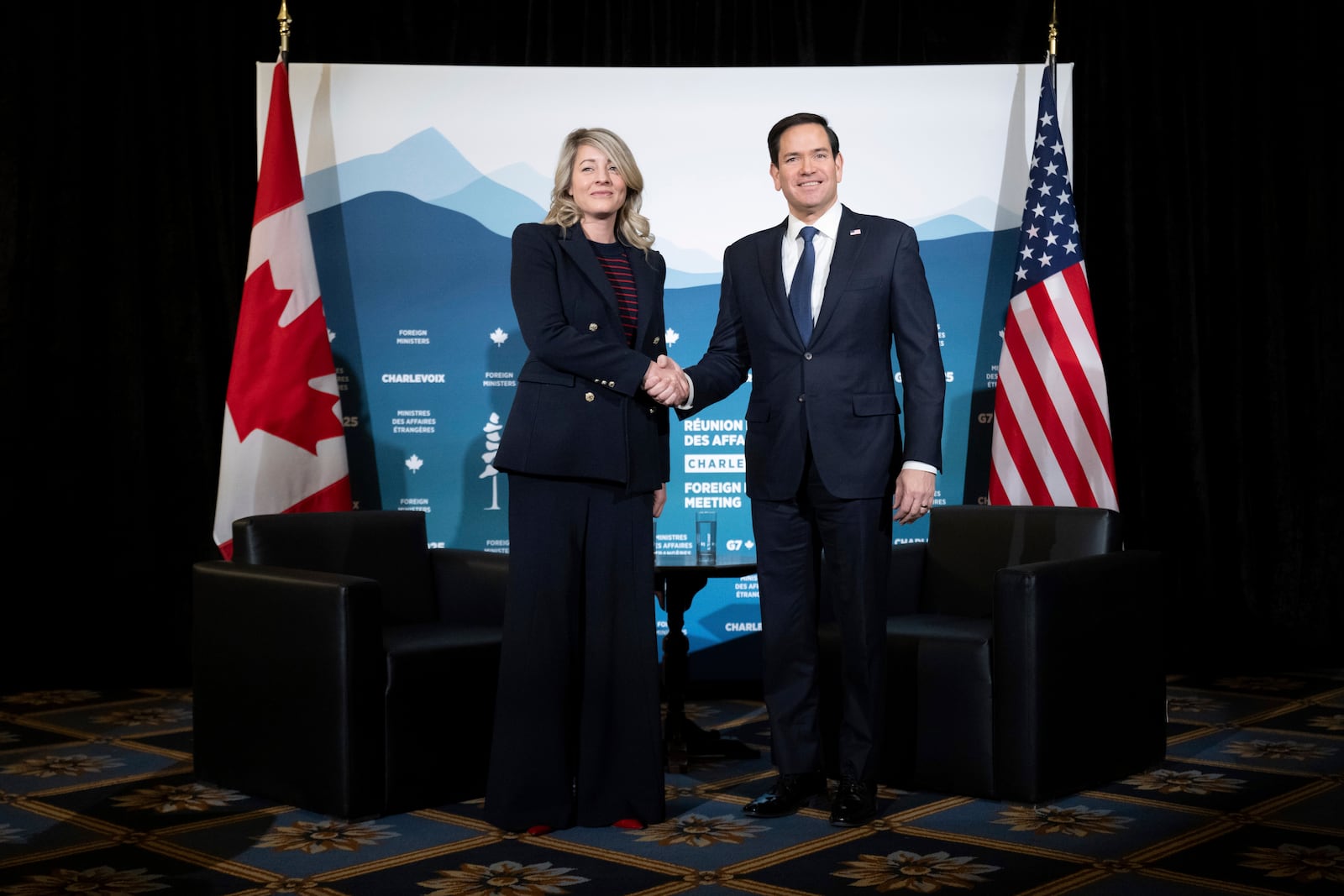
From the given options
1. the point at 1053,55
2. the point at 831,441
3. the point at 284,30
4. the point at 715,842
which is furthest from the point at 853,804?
the point at 284,30

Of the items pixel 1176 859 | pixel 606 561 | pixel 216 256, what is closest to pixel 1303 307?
pixel 1176 859

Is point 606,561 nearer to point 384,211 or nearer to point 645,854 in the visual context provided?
point 645,854

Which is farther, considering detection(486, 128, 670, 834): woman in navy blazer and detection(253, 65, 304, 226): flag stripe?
detection(253, 65, 304, 226): flag stripe

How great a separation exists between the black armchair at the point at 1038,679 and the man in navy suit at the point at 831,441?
32cm

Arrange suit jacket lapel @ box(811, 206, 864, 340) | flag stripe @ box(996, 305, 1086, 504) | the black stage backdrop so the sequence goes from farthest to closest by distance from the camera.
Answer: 1. the black stage backdrop
2. flag stripe @ box(996, 305, 1086, 504)
3. suit jacket lapel @ box(811, 206, 864, 340)

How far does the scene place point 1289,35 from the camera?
5.43 m

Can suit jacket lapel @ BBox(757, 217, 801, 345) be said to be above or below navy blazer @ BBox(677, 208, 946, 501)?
above

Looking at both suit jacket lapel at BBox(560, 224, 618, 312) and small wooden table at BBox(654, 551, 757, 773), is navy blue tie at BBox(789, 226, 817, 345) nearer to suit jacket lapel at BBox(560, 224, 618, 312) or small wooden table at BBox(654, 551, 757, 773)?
suit jacket lapel at BBox(560, 224, 618, 312)

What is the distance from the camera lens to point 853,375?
3.03 meters

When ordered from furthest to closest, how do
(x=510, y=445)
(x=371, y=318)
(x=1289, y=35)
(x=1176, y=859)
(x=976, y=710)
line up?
(x=1289, y=35), (x=371, y=318), (x=976, y=710), (x=510, y=445), (x=1176, y=859)

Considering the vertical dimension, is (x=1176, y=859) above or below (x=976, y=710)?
below

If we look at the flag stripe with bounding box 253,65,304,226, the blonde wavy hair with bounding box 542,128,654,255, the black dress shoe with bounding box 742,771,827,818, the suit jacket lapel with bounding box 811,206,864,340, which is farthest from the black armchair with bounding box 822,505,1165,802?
the flag stripe with bounding box 253,65,304,226

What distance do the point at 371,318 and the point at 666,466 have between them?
2138 millimetres

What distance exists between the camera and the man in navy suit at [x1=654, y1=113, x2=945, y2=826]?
3.02 metres
